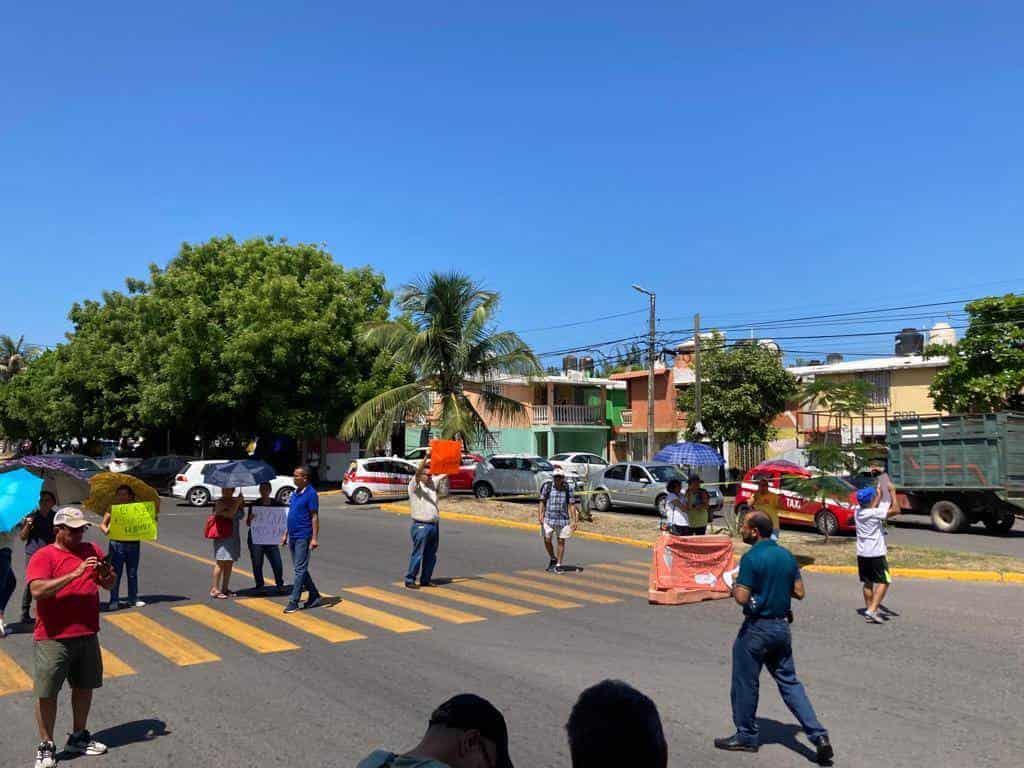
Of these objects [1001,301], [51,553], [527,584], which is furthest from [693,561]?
[1001,301]

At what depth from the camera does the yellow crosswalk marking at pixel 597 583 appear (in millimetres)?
12393

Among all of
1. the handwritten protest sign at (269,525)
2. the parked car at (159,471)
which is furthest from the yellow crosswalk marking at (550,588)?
the parked car at (159,471)

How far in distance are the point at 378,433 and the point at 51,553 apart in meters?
22.8

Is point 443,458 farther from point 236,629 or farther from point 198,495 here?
point 198,495

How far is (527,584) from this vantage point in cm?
1302

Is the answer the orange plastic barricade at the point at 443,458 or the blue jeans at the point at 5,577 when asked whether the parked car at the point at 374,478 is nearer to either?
the orange plastic barricade at the point at 443,458

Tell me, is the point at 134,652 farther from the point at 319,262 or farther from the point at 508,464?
the point at 319,262

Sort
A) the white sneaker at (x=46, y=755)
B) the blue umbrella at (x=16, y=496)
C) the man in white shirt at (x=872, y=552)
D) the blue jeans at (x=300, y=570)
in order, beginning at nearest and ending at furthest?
Answer: the white sneaker at (x=46, y=755)
the blue umbrella at (x=16, y=496)
the man in white shirt at (x=872, y=552)
the blue jeans at (x=300, y=570)

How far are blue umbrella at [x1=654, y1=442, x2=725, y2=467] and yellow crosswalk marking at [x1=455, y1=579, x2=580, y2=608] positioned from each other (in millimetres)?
6731

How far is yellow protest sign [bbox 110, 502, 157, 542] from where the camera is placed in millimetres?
11000

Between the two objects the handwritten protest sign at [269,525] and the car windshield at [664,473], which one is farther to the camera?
the car windshield at [664,473]

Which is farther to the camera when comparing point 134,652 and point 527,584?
point 527,584

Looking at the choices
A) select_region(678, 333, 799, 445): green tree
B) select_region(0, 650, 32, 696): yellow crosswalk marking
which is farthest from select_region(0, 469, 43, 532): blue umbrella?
select_region(678, 333, 799, 445): green tree

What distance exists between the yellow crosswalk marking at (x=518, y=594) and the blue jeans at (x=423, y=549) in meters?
0.63
